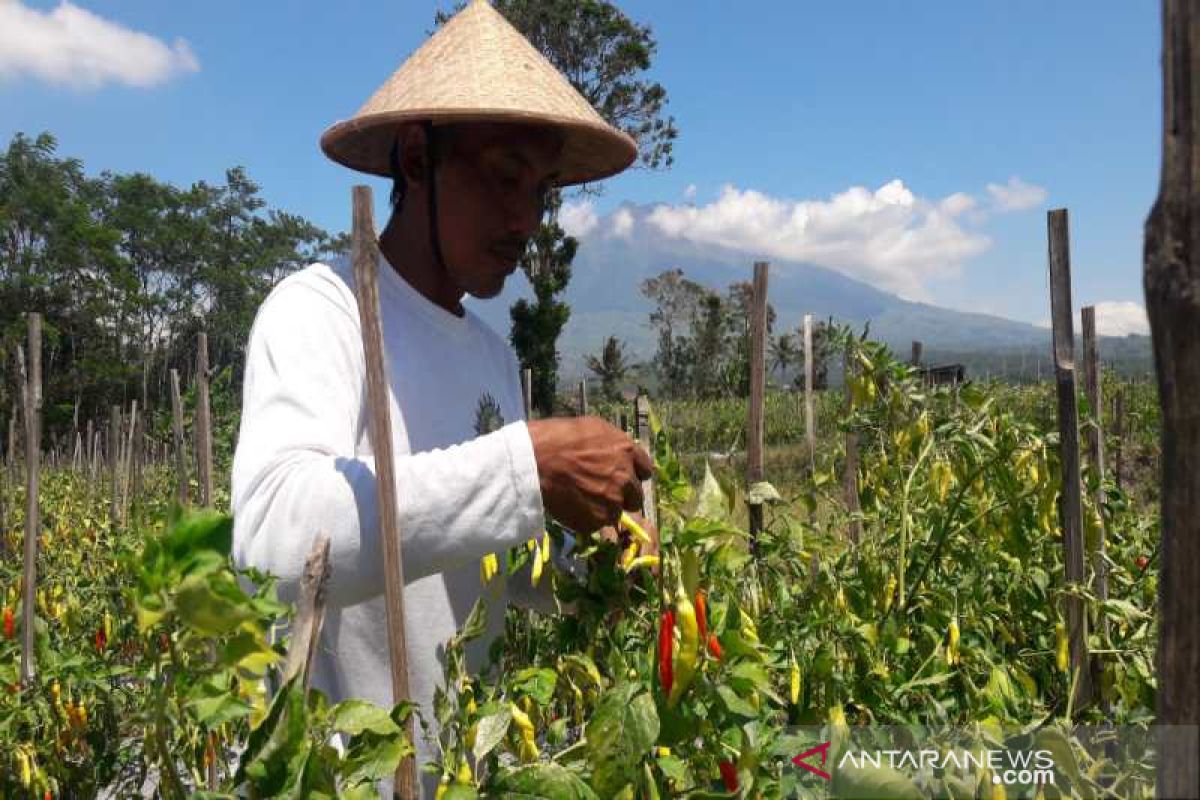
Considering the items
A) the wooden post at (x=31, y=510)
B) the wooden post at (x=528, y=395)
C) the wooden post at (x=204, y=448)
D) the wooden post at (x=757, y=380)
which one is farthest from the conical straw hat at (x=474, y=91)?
the wooden post at (x=31, y=510)

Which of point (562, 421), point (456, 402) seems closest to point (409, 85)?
point (456, 402)

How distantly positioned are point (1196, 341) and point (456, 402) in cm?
98

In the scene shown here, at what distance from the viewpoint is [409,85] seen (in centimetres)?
117

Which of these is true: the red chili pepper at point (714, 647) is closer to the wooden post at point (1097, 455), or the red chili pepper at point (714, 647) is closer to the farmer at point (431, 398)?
the farmer at point (431, 398)

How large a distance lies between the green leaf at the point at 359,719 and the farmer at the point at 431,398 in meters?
0.11

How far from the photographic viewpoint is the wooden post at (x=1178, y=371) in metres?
0.38

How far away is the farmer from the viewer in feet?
2.84

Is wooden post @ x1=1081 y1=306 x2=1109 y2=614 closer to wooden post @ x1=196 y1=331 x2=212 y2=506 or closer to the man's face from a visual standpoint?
the man's face

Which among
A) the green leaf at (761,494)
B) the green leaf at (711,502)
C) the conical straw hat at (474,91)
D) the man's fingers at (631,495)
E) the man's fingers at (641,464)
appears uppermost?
the conical straw hat at (474,91)

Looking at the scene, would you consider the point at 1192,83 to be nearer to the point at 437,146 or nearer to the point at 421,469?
the point at 421,469

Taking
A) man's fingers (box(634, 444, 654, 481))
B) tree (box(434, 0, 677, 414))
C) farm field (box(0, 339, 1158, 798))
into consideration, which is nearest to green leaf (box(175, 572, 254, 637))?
farm field (box(0, 339, 1158, 798))

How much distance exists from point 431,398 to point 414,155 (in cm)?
30

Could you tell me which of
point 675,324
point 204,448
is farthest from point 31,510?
point 675,324

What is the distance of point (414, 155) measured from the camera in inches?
47.6
